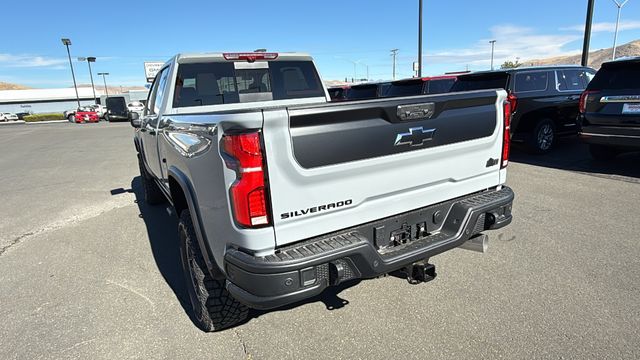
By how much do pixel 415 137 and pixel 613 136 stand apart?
569cm

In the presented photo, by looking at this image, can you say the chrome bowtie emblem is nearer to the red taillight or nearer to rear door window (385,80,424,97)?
the red taillight

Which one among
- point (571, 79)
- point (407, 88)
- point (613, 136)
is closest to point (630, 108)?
point (613, 136)

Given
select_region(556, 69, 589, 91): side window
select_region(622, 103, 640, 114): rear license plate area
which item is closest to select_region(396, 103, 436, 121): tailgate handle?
select_region(622, 103, 640, 114): rear license plate area

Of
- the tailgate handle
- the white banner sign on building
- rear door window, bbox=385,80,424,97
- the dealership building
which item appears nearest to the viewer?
the tailgate handle

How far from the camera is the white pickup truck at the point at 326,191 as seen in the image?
2014 millimetres

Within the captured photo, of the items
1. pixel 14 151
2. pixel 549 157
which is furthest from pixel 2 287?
pixel 14 151

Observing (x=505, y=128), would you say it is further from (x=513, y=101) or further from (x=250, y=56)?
(x=513, y=101)

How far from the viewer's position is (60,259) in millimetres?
4285

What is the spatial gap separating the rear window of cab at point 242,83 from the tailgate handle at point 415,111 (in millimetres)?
2272

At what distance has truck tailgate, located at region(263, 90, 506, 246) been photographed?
205cm

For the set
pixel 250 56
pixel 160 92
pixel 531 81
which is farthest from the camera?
pixel 531 81

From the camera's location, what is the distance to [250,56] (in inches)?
166

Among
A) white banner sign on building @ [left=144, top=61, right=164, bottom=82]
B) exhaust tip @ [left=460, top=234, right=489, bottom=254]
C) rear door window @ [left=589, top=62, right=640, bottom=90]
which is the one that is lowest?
exhaust tip @ [left=460, top=234, right=489, bottom=254]

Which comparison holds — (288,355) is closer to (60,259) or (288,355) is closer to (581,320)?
(581,320)
